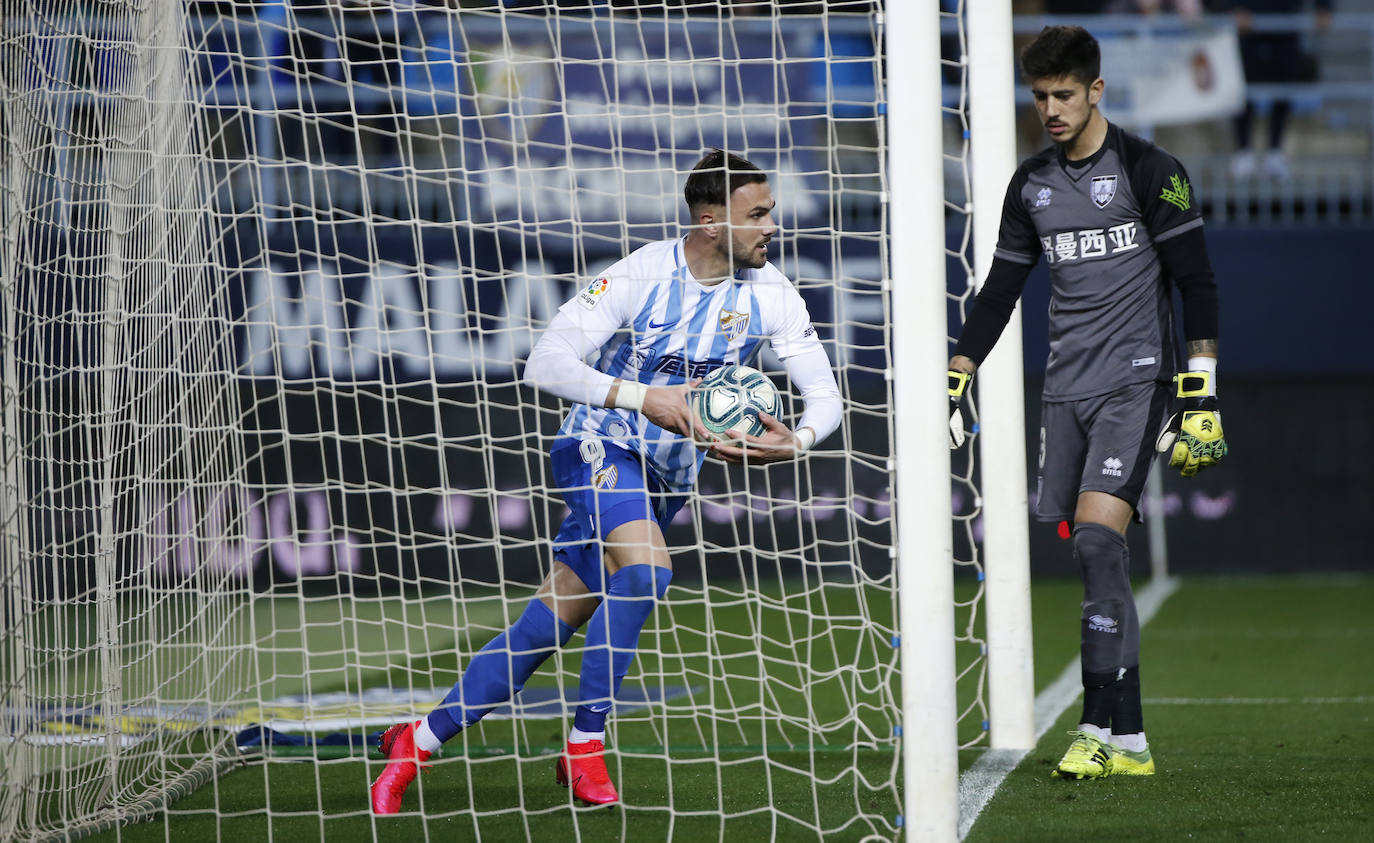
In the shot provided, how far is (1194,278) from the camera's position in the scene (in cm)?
395

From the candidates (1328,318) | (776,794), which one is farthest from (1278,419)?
(776,794)

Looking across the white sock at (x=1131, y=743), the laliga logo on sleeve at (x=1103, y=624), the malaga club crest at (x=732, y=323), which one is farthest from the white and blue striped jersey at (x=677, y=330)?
the white sock at (x=1131, y=743)

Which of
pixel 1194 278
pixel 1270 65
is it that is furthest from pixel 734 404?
pixel 1270 65

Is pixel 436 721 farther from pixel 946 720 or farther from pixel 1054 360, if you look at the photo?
pixel 1054 360

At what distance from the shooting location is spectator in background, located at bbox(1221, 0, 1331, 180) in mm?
10742

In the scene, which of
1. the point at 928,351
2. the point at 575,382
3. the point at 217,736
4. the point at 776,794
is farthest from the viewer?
→ the point at 217,736

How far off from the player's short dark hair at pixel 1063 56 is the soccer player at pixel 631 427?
80 centimetres

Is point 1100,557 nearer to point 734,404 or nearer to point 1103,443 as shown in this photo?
point 1103,443

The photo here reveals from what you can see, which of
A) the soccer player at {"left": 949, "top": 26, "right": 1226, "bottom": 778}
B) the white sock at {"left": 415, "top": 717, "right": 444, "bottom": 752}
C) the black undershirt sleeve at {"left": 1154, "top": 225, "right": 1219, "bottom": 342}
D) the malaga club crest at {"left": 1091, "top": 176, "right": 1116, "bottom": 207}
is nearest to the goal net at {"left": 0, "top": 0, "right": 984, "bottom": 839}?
the white sock at {"left": 415, "top": 717, "right": 444, "bottom": 752}

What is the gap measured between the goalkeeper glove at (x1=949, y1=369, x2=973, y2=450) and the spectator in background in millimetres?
7473

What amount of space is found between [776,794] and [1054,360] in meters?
1.45

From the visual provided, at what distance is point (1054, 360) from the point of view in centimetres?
421

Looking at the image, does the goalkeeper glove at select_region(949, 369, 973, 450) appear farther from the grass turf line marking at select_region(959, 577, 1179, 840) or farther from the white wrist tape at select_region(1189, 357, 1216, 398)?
the grass turf line marking at select_region(959, 577, 1179, 840)

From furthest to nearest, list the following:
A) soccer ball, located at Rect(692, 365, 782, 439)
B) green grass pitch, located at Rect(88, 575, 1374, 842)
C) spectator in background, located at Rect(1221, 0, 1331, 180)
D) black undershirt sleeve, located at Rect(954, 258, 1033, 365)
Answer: spectator in background, located at Rect(1221, 0, 1331, 180)
black undershirt sleeve, located at Rect(954, 258, 1033, 365)
soccer ball, located at Rect(692, 365, 782, 439)
green grass pitch, located at Rect(88, 575, 1374, 842)
